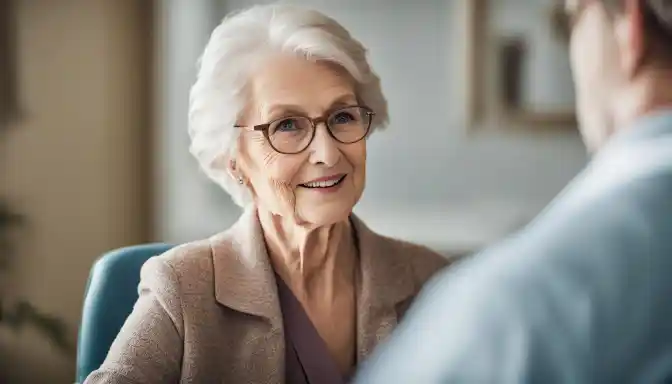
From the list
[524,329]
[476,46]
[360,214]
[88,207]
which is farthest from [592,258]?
[88,207]

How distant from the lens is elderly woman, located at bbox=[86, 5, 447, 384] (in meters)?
1.01

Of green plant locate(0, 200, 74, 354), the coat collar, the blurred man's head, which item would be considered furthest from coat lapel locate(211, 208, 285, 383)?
the blurred man's head

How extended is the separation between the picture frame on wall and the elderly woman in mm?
199

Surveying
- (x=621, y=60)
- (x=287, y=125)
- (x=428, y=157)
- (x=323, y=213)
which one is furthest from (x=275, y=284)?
(x=621, y=60)

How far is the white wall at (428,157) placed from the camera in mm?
1178

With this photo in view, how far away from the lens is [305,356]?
41.0 inches

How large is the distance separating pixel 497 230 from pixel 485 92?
222 mm

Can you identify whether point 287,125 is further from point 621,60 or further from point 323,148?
point 621,60

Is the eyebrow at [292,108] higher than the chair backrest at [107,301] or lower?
higher

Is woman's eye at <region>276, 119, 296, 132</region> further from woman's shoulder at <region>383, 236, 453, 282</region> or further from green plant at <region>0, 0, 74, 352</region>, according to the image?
green plant at <region>0, 0, 74, 352</region>

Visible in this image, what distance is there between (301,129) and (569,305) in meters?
0.63

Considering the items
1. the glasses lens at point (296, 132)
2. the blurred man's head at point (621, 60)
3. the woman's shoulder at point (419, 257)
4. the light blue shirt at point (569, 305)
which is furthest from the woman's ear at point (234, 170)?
the light blue shirt at point (569, 305)

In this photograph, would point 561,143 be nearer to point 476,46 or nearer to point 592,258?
point 476,46

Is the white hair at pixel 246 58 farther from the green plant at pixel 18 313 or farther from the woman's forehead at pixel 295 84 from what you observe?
the green plant at pixel 18 313
